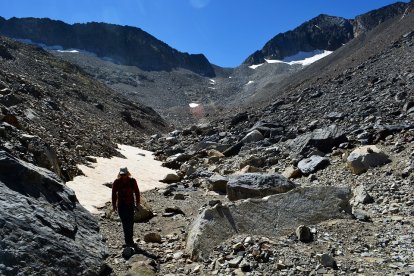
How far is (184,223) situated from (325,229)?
355 centimetres

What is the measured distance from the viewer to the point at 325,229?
8.17 metres

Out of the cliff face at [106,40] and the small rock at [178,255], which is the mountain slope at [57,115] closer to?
the small rock at [178,255]

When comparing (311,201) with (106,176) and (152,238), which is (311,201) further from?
(106,176)

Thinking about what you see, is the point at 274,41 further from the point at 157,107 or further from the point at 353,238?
the point at 353,238

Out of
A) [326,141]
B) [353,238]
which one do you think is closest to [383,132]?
[326,141]

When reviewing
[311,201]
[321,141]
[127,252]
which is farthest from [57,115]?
[311,201]

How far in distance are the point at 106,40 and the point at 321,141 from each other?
153 meters

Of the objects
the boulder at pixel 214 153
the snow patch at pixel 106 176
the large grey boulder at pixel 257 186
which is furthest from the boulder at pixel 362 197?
the boulder at pixel 214 153

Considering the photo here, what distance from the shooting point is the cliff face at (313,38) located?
144750 millimetres

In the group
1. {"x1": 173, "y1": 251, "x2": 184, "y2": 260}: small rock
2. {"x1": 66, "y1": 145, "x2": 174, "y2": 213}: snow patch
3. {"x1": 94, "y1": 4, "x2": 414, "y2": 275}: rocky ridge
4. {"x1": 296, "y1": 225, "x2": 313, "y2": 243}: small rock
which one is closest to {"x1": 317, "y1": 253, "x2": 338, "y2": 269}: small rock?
{"x1": 94, "y1": 4, "x2": 414, "y2": 275}: rocky ridge

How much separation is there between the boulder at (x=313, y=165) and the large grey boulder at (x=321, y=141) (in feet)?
4.60

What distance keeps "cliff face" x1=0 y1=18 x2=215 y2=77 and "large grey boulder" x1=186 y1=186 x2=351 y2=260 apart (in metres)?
142

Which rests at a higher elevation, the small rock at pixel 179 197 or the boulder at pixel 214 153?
the boulder at pixel 214 153

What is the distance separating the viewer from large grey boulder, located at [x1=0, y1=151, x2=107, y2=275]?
6.01m
